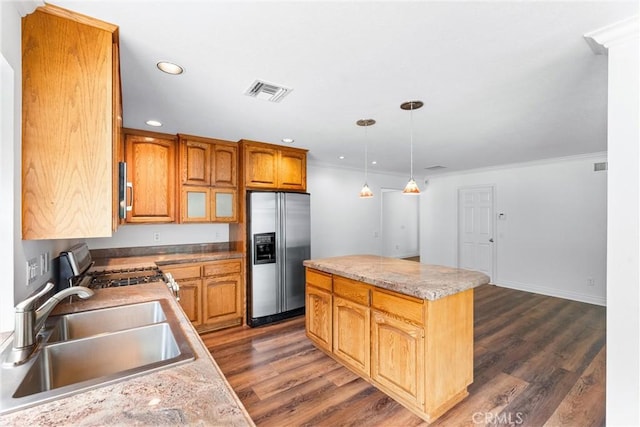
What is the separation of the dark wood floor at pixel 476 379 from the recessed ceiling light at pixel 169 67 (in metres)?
2.40

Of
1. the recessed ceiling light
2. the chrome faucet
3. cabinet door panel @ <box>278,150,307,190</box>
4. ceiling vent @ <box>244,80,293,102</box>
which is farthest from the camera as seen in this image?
cabinet door panel @ <box>278,150,307,190</box>

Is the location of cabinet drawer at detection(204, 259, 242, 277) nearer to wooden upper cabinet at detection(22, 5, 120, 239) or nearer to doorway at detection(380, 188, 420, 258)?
wooden upper cabinet at detection(22, 5, 120, 239)

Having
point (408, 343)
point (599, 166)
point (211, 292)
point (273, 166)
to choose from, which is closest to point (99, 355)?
point (408, 343)

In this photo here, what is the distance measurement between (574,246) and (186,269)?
581cm

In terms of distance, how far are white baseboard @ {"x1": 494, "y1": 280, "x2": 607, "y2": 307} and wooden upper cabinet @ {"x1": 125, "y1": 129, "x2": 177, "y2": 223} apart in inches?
228

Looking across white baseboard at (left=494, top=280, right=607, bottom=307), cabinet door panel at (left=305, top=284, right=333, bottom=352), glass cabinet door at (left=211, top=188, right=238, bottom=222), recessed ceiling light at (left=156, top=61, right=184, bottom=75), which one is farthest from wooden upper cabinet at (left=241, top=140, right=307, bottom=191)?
white baseboard at (left=494, top=280, right=607, bottom=307)

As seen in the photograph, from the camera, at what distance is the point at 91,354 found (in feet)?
3.83

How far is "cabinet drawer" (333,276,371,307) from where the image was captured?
229cm

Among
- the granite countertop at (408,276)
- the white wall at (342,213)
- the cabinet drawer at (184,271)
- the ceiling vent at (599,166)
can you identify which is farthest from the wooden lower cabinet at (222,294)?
the ceiling vent at (599,166)

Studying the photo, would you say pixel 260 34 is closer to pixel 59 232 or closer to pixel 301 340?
pixel 59 232
